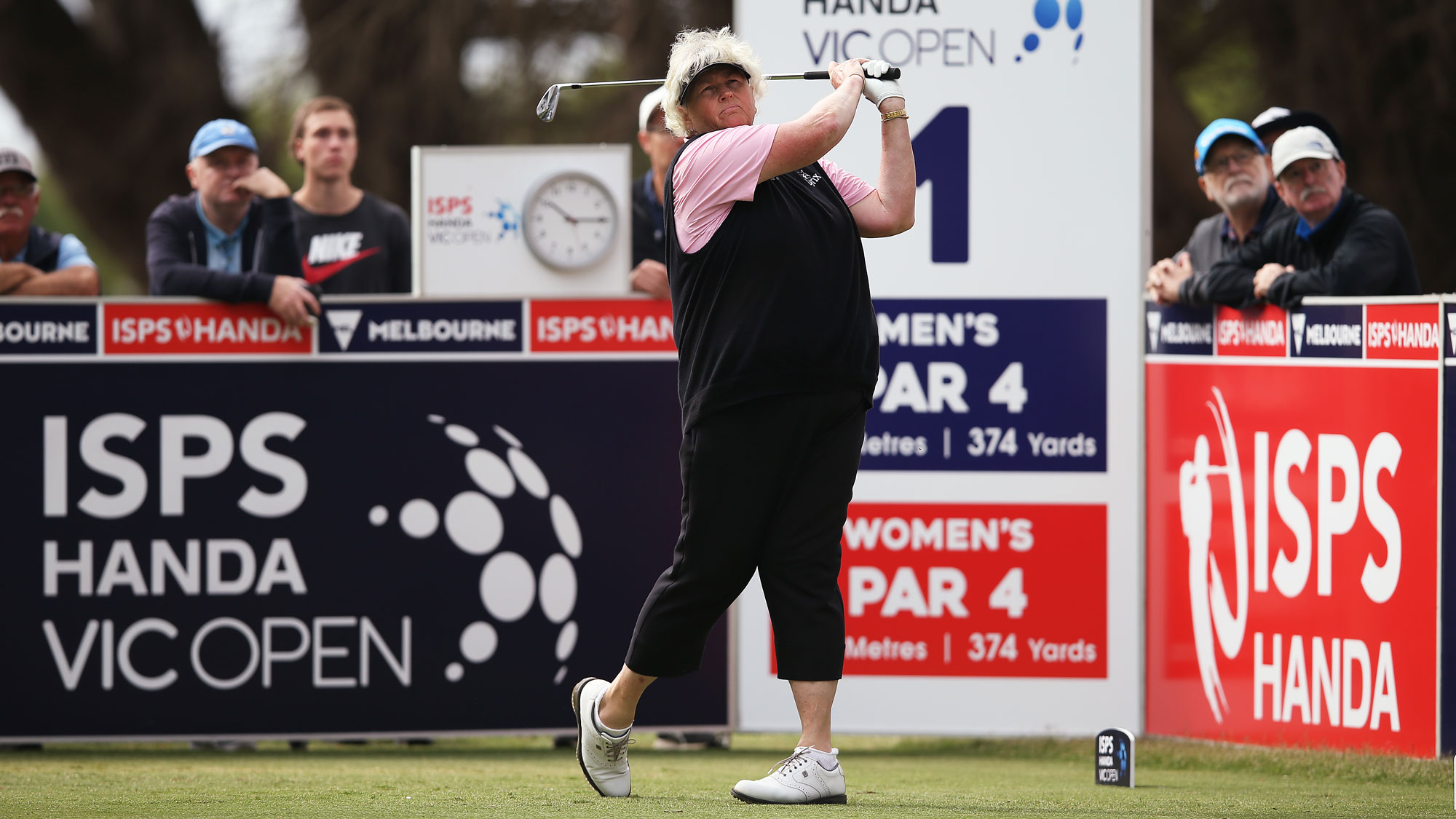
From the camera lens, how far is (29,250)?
653 cm

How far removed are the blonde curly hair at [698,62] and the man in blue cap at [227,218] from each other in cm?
250

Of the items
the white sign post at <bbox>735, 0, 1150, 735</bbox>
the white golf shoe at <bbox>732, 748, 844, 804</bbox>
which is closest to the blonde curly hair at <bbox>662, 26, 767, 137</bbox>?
the white golf shoe at <bbox>732, 748, 844, 804</bbox>

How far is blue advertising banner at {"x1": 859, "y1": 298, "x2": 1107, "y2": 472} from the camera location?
20.4ft

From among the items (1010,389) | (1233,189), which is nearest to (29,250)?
(1010,389)

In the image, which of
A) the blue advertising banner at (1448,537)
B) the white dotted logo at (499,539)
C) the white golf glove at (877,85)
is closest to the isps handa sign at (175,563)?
the white dotted logo at (499,539)

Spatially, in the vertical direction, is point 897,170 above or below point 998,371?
above

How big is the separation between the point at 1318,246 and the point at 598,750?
2840mm

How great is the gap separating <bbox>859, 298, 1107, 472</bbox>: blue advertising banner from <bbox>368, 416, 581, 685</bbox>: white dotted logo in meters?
1.02

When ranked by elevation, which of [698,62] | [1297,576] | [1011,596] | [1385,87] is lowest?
[1011,596]

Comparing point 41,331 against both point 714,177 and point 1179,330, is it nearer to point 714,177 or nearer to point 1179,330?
point 714,177

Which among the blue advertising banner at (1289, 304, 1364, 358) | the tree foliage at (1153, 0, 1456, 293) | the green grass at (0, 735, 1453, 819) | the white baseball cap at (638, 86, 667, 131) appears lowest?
the green grass at (0, 735, 1453, 819)

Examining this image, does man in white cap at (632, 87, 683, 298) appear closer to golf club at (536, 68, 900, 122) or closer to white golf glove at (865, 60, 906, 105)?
golf club at (536, 68, 900, 122)

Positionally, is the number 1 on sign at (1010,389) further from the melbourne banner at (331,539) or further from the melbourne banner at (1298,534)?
the melbourne banner at (331,539)

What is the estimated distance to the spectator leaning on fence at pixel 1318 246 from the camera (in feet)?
18.3
